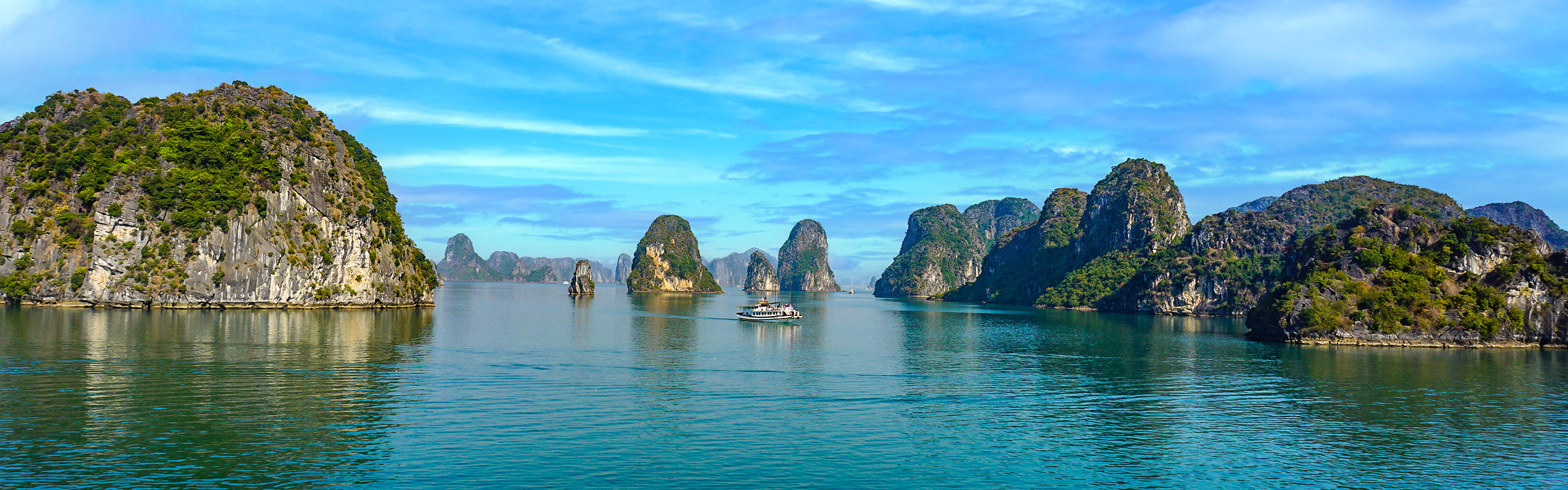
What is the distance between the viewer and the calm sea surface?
3225 cm

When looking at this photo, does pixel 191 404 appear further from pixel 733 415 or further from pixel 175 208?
pixel 175 208

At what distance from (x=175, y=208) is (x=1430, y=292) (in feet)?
519

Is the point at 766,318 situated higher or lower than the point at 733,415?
higher

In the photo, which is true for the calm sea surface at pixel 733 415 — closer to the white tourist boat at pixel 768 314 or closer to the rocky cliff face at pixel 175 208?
the rocky cliff face at pixel 175 208

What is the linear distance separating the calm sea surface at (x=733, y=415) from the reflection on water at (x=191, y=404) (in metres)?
0.20

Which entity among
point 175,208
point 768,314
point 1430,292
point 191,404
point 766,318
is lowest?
point 191,404

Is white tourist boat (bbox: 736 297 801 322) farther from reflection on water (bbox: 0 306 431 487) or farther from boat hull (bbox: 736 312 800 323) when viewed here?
reflection on water (bbox: 0 306 431 487)

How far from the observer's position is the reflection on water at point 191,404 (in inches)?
1201

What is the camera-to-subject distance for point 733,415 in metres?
43.9

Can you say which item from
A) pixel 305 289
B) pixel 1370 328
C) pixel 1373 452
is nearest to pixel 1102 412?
pixel 1373 452

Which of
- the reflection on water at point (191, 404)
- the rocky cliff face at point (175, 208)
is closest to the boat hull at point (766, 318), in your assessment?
the reflection on water at point (191, 404)

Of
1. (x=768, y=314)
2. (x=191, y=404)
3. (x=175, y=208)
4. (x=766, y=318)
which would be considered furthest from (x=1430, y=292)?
(x=175, y=208)

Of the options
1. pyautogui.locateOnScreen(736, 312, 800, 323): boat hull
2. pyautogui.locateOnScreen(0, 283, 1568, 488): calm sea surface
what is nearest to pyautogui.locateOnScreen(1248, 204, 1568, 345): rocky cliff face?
pyautogui.locateOnScreen(0, 283, 1568, 488): calm sea surface

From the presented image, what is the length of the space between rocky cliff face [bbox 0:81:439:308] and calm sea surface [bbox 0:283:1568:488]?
34387 mm
